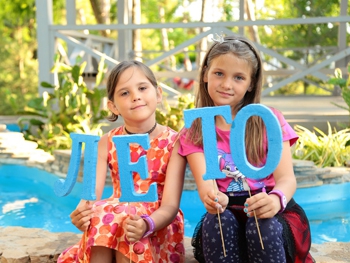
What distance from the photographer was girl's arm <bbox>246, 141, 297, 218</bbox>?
2.12 meters

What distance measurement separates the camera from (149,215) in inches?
93.5

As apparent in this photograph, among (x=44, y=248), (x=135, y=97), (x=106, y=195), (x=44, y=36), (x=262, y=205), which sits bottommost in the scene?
(x=106, y=195)

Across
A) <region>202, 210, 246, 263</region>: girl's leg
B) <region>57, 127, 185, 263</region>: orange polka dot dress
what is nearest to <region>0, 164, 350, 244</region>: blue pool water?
<region>57, 127, 185, 263</region>: orange polka dot dress

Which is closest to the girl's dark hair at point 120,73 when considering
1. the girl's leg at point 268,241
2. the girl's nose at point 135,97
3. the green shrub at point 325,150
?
the girl's nose at point 135,97

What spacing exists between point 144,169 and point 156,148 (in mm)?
445

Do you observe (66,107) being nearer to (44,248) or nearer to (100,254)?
(44,248)

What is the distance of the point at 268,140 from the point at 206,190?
1.28 ft

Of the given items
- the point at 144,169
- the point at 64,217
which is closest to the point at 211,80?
the point at 144,169

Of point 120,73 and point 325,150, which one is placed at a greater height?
point 120,73

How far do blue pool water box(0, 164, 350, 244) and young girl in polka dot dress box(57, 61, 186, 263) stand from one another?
1.66 metres

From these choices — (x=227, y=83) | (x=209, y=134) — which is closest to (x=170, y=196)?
(x=209, y=134)

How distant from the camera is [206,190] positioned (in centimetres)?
236

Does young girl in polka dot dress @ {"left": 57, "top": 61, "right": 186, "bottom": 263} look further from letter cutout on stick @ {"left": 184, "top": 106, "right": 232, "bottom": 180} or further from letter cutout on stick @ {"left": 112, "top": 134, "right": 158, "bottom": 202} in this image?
letter cutout on stick @ {"left": 184, "top": 106, "right": 232, "bottom": 180}

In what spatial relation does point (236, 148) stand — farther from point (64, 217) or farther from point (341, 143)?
point (341, 143)
